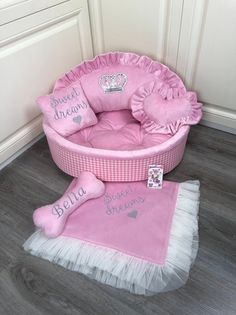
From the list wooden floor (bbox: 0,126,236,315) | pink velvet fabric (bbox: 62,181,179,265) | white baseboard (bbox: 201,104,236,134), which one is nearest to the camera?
wooden floor (bbox: 0,126,236,315)

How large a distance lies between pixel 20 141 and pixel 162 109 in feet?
2.52

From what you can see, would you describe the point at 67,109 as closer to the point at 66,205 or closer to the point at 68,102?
the point at 68,102

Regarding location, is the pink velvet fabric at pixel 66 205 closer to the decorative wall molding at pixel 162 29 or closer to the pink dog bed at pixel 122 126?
the pink dog bed at pixel 122 126

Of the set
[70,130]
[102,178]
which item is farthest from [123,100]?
[102,178]

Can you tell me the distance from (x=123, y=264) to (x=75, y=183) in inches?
18.1

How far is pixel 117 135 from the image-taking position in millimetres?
1424

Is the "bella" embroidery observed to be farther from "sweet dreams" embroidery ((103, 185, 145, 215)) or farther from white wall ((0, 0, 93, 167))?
white wall ((0, 0, 93, 167))

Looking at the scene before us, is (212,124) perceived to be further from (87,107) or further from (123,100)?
(87,107)

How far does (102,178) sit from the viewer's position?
1299mm

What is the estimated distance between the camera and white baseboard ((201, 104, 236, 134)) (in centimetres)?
154

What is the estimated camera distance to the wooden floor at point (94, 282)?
37.7 inches

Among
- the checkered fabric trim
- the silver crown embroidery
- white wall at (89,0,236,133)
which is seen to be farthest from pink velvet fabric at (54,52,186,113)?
the checkered fabric trim

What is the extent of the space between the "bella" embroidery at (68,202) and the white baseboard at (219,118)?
87cm

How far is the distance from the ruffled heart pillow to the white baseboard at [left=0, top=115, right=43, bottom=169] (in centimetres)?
56
